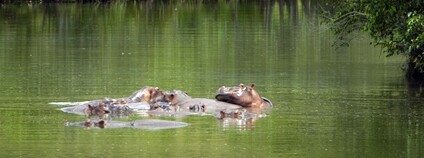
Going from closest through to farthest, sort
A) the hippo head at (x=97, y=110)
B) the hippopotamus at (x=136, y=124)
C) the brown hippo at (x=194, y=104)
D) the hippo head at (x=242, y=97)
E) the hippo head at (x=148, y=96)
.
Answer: the hippopotamus at (x=136, y=124)
the hippo head at (x=97, y=110)
the brown hippo at (x=194, y=104)
the hippo head at (x=242, y=97)
the hippo head at (x=148, y=96)

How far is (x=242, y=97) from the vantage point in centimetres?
2389

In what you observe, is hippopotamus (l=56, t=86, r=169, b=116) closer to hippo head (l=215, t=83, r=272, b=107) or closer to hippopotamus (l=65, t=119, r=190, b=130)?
hippo head (l=215, t=83, r=272, b=107)

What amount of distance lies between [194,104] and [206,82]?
16.7 feet

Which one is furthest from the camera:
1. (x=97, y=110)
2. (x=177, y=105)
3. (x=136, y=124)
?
(x=177, y=105)

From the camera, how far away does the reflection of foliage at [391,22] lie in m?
25.0

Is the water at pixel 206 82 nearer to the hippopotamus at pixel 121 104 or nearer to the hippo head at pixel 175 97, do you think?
the hippopotamus at pixel 121 104

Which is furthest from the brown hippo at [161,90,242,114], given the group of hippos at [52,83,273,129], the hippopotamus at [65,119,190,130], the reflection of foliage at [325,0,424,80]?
the reflection of foliage at [325,0,424,80]

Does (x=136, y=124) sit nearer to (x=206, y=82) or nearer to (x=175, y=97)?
(x=175, y=97)

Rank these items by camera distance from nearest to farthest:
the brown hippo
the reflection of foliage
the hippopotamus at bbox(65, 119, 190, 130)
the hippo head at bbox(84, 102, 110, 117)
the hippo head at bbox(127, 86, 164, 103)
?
1. the hippopotamus at bbox(65, 119, 190, 130)
2. the hippo head at bbox(84, 102, 110, 117)
3. the brown hippo
4. the hippo head at bbox(127, 86, 164, 103)
5. the reflection of foliage

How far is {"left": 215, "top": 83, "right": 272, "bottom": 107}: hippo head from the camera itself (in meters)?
23.7

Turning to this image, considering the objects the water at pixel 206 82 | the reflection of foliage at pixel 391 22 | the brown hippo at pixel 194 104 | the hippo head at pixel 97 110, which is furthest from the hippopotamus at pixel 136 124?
the reflection of foliage at pixel 391 22

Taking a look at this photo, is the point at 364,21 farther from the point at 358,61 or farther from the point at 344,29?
the point at 358,61

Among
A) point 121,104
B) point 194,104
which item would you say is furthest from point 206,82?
point 121,104

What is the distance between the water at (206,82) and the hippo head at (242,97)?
17.8 inches
